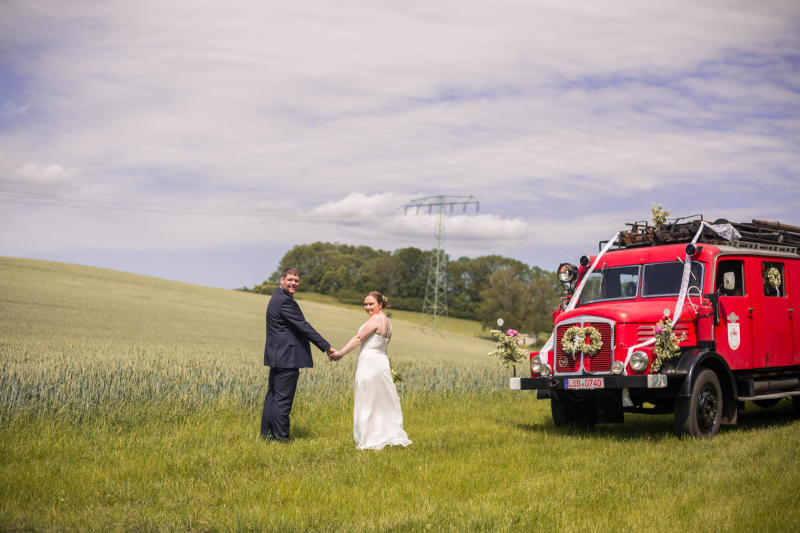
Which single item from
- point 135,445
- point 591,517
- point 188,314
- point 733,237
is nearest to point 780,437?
point 733,237

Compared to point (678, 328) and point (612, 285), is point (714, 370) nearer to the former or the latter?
point (678, 328)

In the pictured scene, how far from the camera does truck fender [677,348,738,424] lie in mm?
10164

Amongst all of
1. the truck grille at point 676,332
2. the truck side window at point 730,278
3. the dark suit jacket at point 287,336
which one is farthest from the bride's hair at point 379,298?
the truck side window at point 730,278

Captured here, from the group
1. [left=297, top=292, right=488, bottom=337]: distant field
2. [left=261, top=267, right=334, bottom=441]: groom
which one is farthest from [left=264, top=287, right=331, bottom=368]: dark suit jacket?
[left=297, top=292, right=488, bottom=337]: distant field

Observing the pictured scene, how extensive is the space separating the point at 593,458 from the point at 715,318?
338cm

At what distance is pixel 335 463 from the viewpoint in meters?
8.64

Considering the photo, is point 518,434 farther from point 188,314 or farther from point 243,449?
point 188,314

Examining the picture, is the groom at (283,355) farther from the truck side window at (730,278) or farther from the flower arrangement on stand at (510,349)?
the truck side window at (730,278)

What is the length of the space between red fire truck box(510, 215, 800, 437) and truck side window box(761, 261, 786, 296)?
0.06ft

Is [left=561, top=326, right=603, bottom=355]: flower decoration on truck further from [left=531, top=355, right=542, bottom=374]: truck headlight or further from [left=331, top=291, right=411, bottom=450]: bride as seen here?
[left=331, top=291, right=411, bottom=450]: bride

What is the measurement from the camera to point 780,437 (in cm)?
1037

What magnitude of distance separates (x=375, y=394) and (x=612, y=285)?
4783 mm

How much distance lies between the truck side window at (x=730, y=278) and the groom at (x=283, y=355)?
629 cm

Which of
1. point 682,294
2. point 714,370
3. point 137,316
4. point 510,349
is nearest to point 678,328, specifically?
point 682,294
